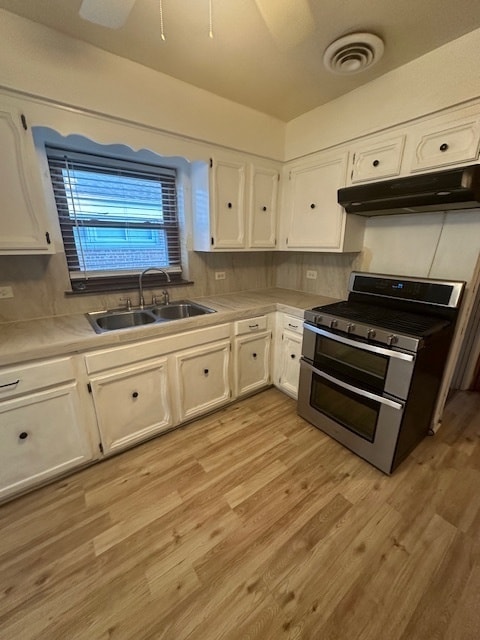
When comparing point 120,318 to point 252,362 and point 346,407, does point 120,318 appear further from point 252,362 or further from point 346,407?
point 346,407

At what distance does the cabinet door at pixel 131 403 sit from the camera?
5.45 feet

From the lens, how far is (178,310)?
2369 mm

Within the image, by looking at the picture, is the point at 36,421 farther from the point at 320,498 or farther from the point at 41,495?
the point at 320,498

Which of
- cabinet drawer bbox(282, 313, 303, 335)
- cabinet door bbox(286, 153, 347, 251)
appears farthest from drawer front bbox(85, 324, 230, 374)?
cabinet door bbox(286, 153, 347, 251)

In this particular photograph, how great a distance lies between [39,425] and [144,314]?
39.1 inches

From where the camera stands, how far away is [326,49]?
1.53m

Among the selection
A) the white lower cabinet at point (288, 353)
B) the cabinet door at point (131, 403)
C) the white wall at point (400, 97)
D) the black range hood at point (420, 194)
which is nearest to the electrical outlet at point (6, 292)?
the cabinet door at point (131, 403)

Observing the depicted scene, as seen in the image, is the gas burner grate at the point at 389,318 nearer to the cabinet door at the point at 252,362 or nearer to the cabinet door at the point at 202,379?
the cabinet door at the point at 252,362

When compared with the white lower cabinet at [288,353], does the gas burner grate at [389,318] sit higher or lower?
higher

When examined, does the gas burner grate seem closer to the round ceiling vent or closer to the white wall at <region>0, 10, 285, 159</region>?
the round ceiling vent

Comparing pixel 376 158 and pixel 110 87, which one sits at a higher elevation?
pixel 110 87

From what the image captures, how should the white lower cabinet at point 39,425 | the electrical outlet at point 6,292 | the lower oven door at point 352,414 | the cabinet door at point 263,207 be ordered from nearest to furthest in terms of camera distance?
1. the white lower cabinet at point 39,425
2. the lower oven door at point 352,414
3. the electrical outlet at point 6,292
4. the cabinet door at point 263,207

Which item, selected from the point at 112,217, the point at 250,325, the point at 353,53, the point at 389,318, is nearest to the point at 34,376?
the point at 112,217

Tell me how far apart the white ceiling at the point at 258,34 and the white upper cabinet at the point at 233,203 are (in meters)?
0.54
